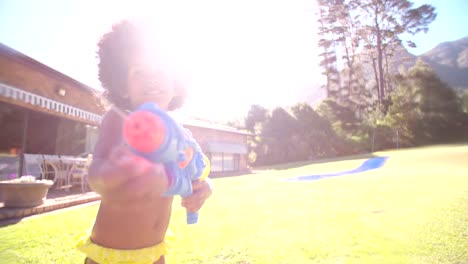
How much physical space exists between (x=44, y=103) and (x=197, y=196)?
37.3 feet

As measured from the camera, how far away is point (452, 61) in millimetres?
70562

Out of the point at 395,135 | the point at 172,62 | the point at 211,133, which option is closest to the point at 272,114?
the point at 211,133

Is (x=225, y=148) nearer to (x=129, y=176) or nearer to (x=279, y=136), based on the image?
(x=279, y=136)

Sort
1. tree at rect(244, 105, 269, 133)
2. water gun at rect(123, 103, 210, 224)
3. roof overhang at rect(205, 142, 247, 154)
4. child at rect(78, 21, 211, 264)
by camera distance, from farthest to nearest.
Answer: tree at rect(244, 105, 269, 133) → roof overhang at rect(205, 142, 247, 154) → child at rect(78, 21, 211, 264) → water gun at rect(123, 103, 210, 224)

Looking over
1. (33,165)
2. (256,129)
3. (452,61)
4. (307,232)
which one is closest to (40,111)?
(33,165)

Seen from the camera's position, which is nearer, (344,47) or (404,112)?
(404,112)

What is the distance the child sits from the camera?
1415 mm

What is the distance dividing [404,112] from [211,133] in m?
17.1

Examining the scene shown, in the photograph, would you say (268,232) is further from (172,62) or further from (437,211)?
(172,62)

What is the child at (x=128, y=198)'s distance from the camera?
1415 mm

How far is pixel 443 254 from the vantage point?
107 inches

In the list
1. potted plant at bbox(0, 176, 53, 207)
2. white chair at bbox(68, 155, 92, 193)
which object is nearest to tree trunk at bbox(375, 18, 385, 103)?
white chair at bbox(68, 155, 92, 193)

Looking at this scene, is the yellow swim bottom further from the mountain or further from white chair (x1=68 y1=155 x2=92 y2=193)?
the mountain

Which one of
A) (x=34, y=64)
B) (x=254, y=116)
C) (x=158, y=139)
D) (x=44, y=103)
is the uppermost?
(x=254, y=116)
